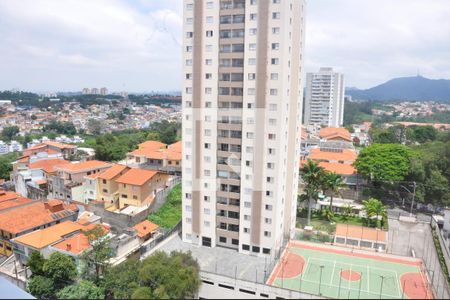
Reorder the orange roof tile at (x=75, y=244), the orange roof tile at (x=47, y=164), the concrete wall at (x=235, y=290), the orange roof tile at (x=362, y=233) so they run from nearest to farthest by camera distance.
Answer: the concrete wall at (x=235, y=290) < the orange roof tile at (x=75, y=244) < the orange roof tile at (x=362, y=233) < the orange roof tile at (x=47, y=164)

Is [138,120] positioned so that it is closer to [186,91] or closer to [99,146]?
[99,146]

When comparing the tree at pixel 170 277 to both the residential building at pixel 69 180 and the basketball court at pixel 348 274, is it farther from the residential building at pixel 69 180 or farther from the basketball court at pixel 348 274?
the residential building at pixel 69 180

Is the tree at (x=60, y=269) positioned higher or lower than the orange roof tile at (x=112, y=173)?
lower

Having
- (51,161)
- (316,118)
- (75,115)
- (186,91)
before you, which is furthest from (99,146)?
(75,115)

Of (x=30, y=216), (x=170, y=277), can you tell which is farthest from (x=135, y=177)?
(x=170, y=277)

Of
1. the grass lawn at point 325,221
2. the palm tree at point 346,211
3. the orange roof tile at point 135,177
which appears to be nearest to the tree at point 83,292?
the orange roof tile at point 135,177

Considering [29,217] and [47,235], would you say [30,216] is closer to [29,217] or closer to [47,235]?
[29,217]
